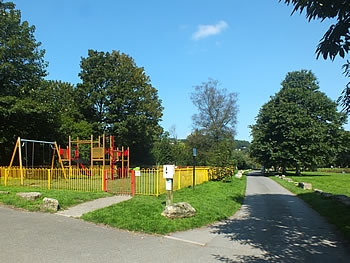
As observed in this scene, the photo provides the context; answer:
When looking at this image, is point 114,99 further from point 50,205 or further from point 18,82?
point 50,205

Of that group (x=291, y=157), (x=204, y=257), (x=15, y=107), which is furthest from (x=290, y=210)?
(x=291, y=157)

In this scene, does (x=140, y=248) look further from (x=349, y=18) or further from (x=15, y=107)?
(x=15, y=107)

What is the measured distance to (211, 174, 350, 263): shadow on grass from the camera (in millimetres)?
6938

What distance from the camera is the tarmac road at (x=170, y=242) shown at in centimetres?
671

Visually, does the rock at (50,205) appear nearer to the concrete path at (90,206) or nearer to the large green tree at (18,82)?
the concrete path at (90,206)

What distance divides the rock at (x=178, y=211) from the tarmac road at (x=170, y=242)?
862mm

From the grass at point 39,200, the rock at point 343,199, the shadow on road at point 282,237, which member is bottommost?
the shadow on road at point 282,237

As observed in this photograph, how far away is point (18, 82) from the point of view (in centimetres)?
3167

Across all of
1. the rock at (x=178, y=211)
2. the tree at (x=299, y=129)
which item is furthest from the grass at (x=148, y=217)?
the tree at (x=299, y=129)

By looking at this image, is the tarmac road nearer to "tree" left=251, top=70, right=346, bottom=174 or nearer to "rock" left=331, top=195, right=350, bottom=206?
"rock" left=331, top=195, right=350, bottom=206

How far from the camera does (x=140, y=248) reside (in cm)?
734

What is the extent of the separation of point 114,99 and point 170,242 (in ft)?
133

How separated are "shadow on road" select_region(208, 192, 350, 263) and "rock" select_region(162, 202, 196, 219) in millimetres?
931

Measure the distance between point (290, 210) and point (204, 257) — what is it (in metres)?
7.98
